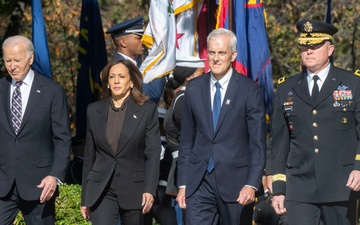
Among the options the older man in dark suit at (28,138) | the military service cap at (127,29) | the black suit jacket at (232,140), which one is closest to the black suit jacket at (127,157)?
the older man in dark suit at (28,138)

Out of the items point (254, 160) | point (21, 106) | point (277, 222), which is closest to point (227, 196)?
point (254, 160)

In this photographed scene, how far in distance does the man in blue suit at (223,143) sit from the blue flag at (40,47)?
359 centimetres

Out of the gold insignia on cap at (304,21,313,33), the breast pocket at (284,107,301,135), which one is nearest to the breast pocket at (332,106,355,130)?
the breast pocket at (284,107,301,135)

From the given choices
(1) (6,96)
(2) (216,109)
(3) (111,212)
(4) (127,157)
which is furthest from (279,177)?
(1) (6,96)

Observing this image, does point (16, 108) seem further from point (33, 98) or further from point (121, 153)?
point (121, 153)

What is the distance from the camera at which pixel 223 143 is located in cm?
857

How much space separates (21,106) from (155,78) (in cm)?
195

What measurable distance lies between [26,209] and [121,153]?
3.28ft

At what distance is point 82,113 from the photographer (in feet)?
42.3

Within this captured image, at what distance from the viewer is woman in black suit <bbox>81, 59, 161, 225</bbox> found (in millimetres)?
8812

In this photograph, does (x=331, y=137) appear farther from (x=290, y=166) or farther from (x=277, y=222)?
(x=277, y=222)

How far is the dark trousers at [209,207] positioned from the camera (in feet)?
28.0

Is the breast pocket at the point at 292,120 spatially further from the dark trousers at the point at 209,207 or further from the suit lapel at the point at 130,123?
the suit lapel at the point at 130,123

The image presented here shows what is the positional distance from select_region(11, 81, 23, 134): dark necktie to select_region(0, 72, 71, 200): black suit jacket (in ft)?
0.12
